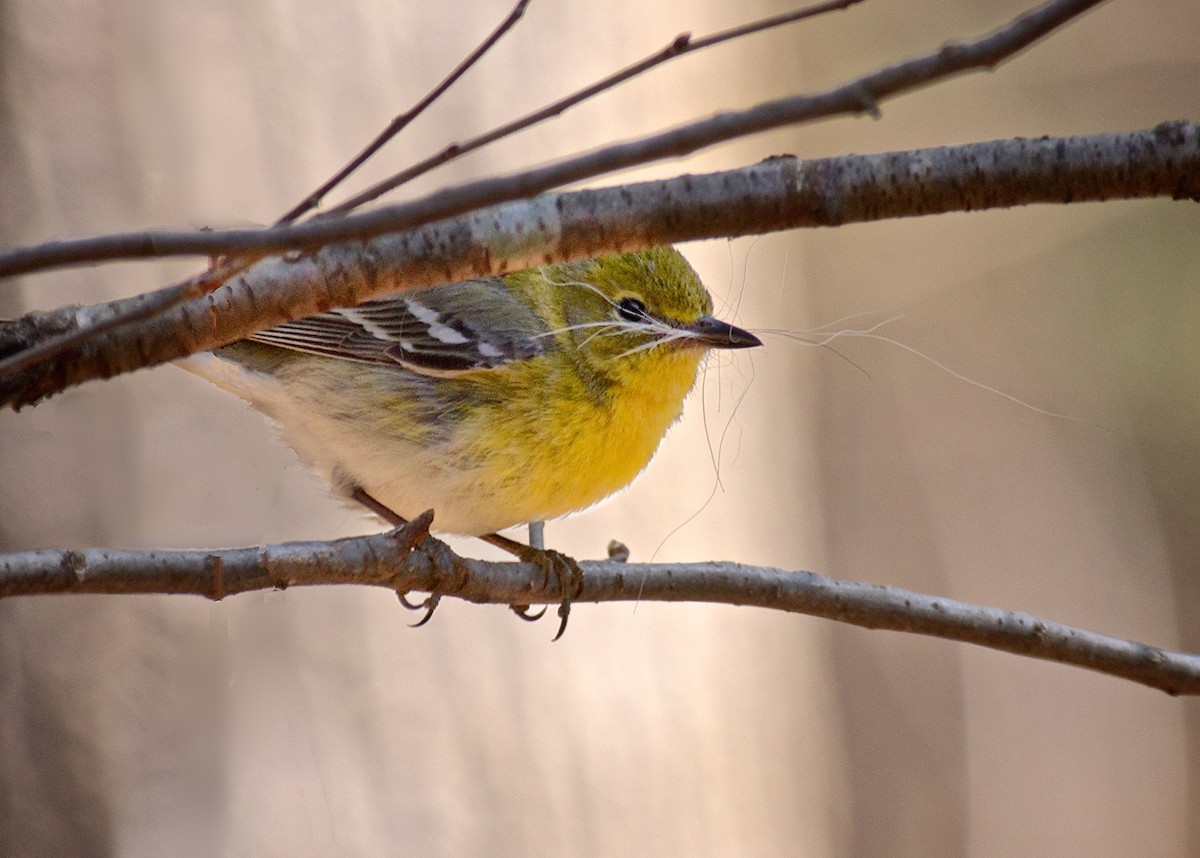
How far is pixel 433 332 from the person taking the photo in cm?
273

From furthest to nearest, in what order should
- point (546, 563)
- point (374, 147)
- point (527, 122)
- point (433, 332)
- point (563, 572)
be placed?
point (433, 332)
point (546, 563)
point (563, 572)
point (374, 147)
point (527, 122)

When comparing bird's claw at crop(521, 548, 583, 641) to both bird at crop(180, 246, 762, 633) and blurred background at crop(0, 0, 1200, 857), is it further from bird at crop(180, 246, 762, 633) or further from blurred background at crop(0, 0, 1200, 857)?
blurred background at crop(0, 0, 1200, 857)

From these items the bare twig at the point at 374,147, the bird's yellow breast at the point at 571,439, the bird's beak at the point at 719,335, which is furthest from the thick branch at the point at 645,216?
the bird's beak at the point at 719,335

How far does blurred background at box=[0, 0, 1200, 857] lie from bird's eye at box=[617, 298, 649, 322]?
0.23 meters

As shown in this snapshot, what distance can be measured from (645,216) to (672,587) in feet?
2.91

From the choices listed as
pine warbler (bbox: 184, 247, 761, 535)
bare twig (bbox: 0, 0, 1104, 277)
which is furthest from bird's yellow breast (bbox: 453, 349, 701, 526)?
bare twig (bbox: 0, 0, 1104, 277)

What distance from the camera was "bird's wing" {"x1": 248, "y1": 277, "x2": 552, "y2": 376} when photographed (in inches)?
102

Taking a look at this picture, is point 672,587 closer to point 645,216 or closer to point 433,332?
point 645,216

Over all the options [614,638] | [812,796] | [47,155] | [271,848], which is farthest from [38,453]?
[812,796]

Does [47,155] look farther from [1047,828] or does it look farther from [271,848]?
[1047,828]

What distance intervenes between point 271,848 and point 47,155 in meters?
1.61

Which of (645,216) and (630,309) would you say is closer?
(645,216)

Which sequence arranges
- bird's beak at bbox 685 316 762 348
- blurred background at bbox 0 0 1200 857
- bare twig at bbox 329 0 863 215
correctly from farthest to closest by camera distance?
bird's beak at bbox 685 316 762 348, blurred background at bbox 0 0 1200 857, bare twig at bbox 329 0 863 215

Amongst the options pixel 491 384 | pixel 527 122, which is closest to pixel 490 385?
pixel 491 384
